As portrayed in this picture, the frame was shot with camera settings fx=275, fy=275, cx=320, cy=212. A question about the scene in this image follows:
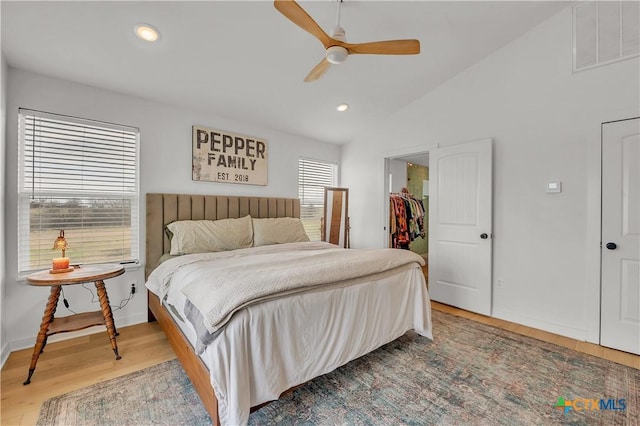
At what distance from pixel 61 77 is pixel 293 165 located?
270 cm

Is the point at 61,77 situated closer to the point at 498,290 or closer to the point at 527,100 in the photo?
the point at 527,100

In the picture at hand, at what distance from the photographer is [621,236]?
2408mm

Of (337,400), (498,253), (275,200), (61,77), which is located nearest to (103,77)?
(61,77)

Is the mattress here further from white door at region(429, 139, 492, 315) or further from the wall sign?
the wall sign

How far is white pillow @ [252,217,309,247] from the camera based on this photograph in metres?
3.33

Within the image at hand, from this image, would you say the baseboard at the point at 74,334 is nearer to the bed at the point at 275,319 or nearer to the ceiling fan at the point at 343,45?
the bed at the point at 275,319

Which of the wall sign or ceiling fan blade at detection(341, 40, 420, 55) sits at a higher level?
ceiling fan blade at detection(341, 40, 420, 55)

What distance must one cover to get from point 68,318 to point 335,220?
130 inches

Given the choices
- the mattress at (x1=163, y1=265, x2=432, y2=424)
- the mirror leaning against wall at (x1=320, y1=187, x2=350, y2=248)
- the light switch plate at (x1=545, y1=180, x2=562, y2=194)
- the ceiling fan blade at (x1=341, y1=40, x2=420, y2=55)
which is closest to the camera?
the mattress at (x1=163, y1=265, x2=432, y2=424)

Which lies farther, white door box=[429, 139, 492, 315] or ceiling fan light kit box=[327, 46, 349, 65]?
white door box=[429, 139, 492, 315]

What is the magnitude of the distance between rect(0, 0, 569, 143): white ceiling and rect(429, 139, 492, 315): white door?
43.4 inches

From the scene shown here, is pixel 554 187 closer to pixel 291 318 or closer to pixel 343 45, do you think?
pixel 343 45

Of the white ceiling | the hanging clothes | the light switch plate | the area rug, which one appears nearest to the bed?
the area rug

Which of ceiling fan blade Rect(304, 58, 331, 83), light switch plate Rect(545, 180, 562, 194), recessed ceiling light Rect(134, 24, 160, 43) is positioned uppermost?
recessed ceiling light Rect(134, 24, 160, 43)
